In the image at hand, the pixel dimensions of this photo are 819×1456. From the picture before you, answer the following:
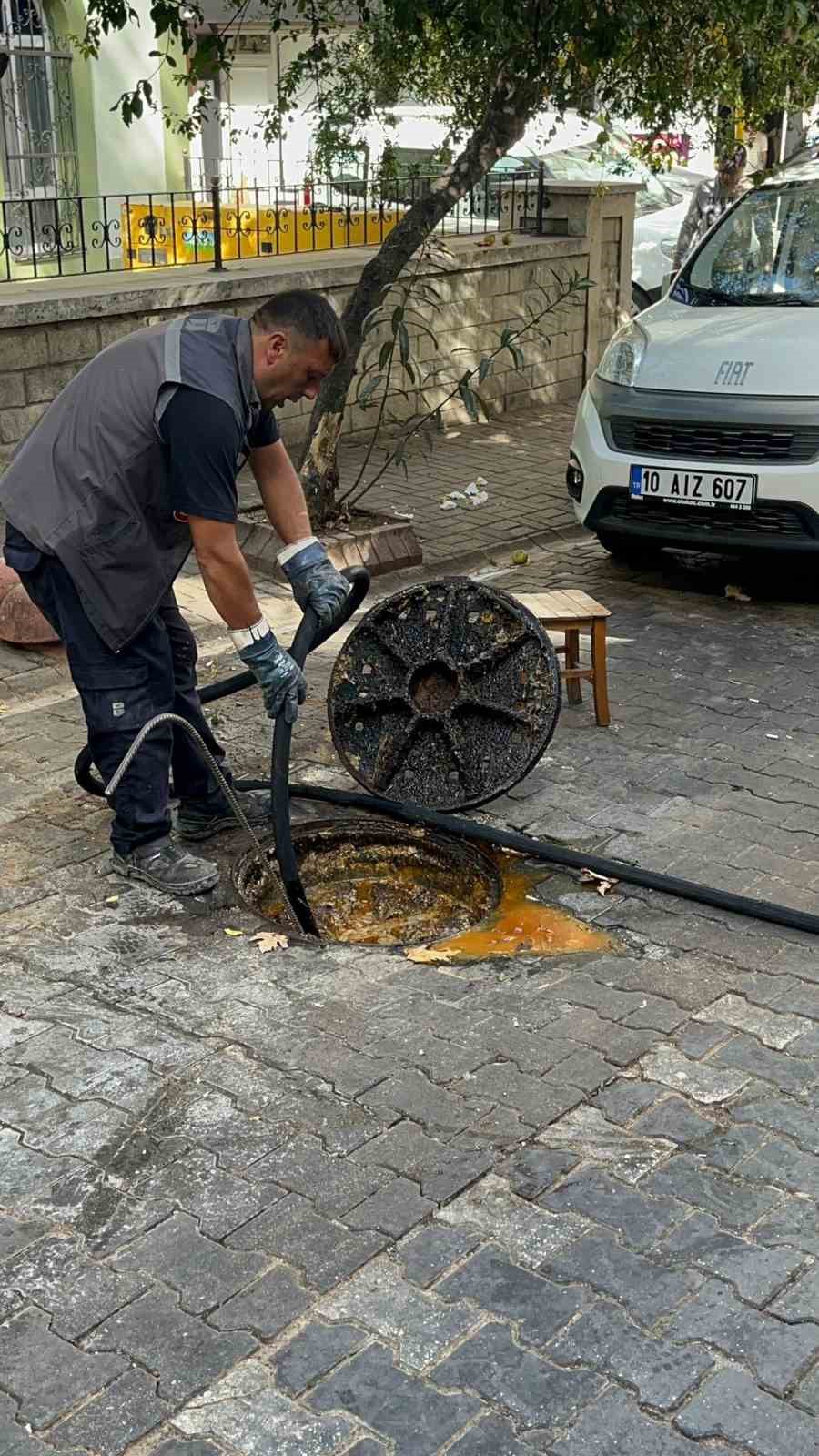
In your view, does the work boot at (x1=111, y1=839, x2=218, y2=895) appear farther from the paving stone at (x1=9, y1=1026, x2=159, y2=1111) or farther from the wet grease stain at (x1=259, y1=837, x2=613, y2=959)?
the paving stone at (x1=9, y1=1026, x2=159, y2=1111)

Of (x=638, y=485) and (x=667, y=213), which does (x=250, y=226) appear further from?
(x=667, y=213)

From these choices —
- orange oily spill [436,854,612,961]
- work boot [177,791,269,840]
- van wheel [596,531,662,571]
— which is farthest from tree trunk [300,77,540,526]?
orange oily spill [436,854,612,961]

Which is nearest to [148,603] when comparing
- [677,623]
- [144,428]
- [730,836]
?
[144,428]

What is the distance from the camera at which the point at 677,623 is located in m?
→ 7.76

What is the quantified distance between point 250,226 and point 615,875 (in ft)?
26.2

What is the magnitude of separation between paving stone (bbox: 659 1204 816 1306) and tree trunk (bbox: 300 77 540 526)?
5.86 m

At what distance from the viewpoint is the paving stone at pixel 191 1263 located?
10.5 feet

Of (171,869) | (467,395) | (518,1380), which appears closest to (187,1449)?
(518,1380)

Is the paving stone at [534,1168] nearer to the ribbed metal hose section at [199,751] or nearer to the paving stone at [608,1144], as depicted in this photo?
the paving stone at [608,1144]

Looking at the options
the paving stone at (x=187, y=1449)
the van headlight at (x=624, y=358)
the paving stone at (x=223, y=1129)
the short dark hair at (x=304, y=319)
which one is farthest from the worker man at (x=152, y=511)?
the van headlight at (x=624, y=358)

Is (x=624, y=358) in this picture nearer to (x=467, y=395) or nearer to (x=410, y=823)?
(x=467, y=395)

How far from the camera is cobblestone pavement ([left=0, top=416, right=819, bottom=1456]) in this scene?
115 inches

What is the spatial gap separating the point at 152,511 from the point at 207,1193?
6.99 ft

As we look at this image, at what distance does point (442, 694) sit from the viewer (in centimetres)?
566
